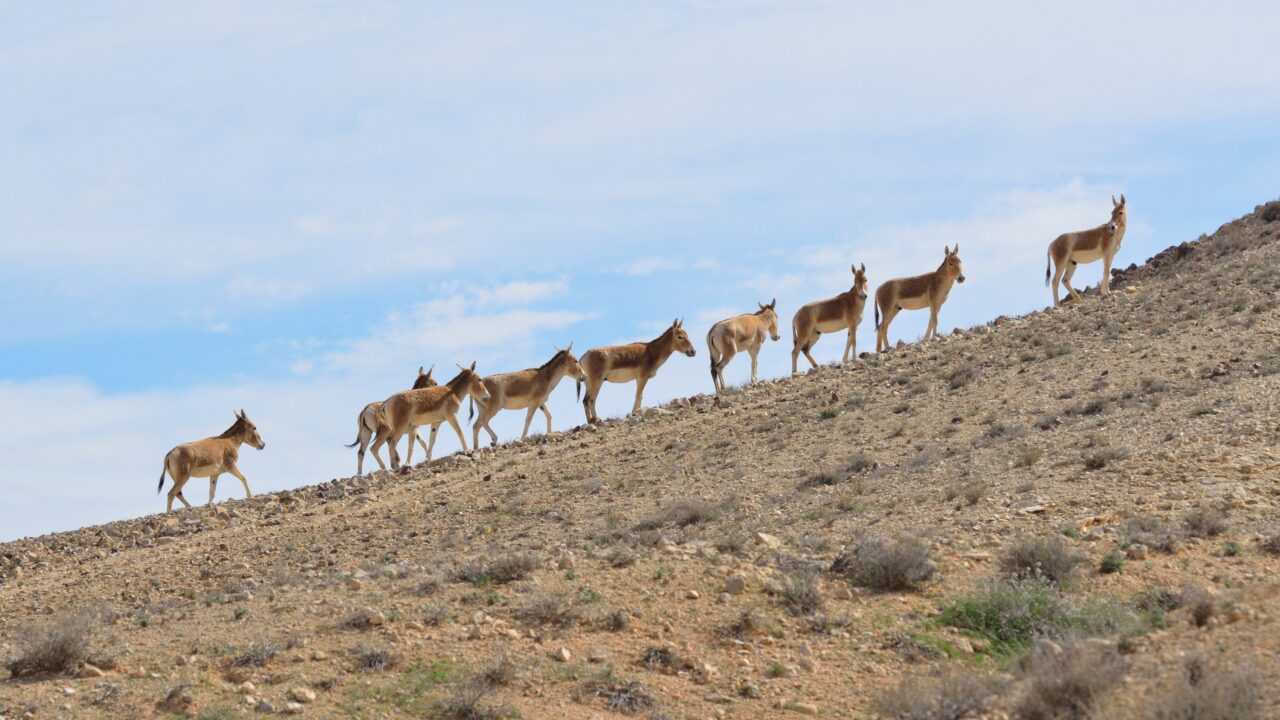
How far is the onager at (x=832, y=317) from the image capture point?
3516 cm

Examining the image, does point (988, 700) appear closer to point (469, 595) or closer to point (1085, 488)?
point (469, 595)

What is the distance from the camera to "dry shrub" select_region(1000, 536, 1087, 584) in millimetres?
13398

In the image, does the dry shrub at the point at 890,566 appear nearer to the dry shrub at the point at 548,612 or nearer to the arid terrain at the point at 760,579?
the arid terrain at the point at 760,579

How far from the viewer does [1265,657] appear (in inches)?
376

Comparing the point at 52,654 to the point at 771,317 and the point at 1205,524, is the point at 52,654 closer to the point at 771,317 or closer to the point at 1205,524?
the point at 1205,524

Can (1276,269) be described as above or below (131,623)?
above

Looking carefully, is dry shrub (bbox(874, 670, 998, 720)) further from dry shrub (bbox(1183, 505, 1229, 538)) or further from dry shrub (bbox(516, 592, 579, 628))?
dry shrub (bbox(1183, 505, 1229, 538))

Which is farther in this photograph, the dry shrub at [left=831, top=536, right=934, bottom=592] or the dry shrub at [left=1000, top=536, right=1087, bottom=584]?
the dry shrub at [left=831, top=536, right=934, bottom=592]

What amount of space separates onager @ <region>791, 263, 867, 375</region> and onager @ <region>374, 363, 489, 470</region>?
338 inches

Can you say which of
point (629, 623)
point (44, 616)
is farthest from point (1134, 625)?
point (44, 616)

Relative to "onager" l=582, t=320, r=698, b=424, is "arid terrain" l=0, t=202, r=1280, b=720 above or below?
below

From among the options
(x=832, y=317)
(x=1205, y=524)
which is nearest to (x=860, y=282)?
(x=832, y=317)

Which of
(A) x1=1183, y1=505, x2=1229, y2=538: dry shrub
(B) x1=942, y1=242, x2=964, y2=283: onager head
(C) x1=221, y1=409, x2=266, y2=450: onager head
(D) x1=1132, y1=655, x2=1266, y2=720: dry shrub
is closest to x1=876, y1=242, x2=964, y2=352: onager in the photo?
(B) x1=942, y1=242, x2=964, y2=283: onager head

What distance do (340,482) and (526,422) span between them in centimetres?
649
